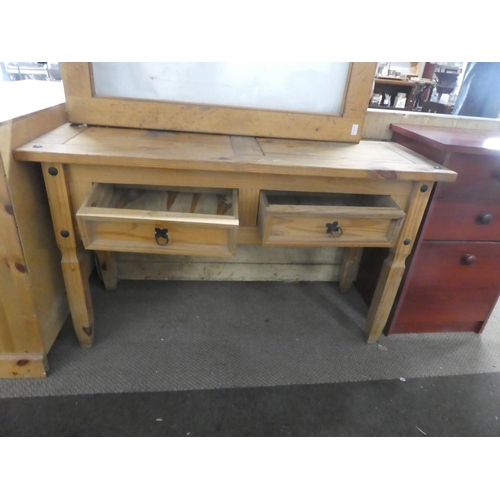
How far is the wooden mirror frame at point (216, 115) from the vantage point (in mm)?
1097

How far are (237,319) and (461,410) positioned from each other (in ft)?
2.64

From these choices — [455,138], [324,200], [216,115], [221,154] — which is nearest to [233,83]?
[216,115]

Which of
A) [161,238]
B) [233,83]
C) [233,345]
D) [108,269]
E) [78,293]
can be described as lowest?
[233,345]

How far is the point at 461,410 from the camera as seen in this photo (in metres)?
1.09

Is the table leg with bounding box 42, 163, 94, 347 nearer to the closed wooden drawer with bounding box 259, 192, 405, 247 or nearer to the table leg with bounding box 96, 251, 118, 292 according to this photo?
the table leg with bounding box 96, 251, 118, 292

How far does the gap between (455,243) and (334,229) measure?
486 mm

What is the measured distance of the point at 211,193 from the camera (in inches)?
45.5

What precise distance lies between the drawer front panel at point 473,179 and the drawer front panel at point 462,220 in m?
0.02

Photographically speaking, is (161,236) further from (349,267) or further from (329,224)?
(349,267)

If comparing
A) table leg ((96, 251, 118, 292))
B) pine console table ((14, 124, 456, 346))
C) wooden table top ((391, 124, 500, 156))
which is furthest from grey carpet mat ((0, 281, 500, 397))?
wooden table top ((391, 124, 500, 156))

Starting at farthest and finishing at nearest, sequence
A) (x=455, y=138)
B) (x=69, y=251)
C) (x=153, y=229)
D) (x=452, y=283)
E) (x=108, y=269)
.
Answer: (x=108, y=269) < (x=452, y=283) < (x=455, y=138) < (x=69, y=251) < (x=153, y=229)

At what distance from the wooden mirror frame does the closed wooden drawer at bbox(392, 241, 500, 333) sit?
493 mm
